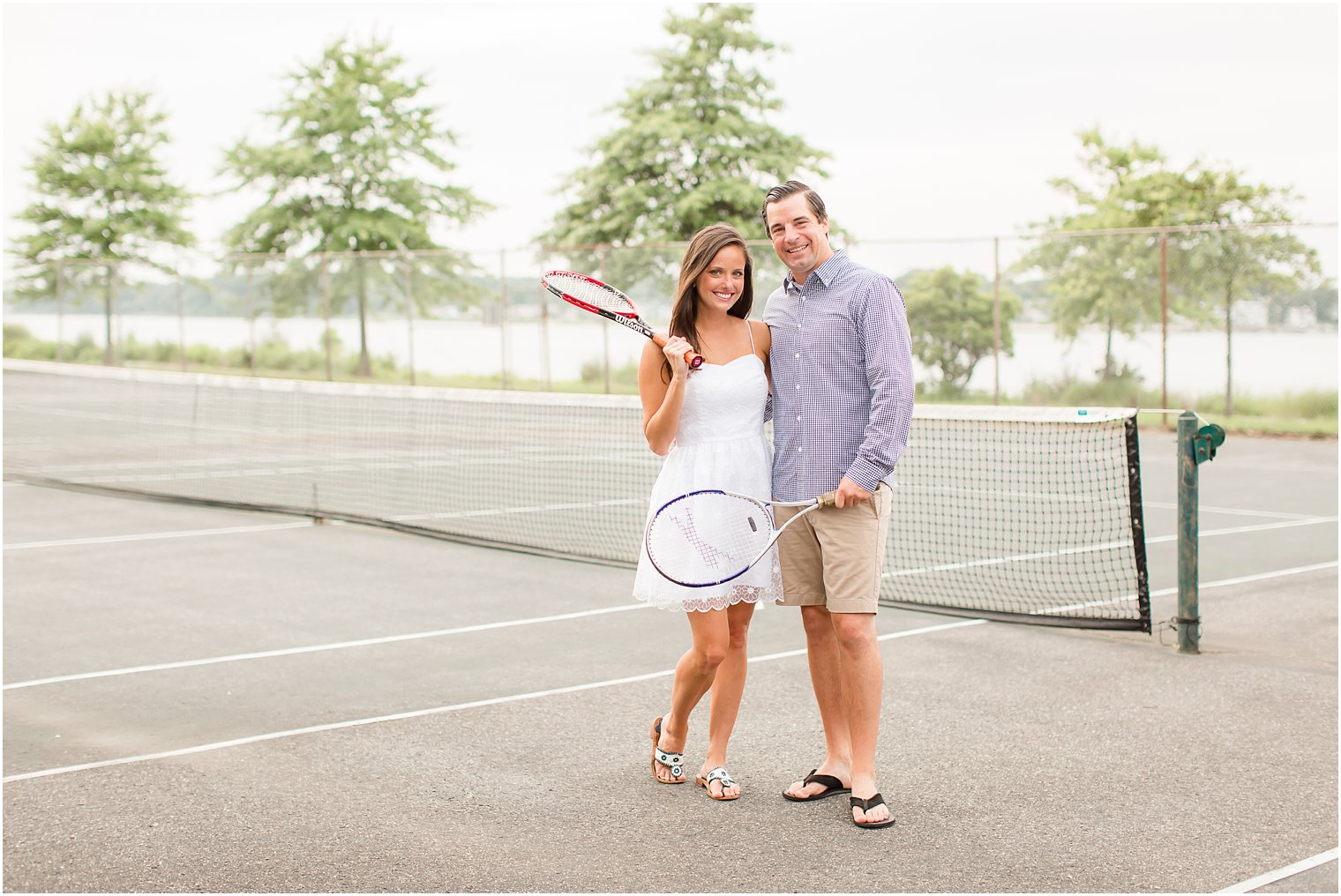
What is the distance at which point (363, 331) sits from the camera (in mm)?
32375

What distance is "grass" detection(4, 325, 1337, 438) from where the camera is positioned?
69.8ft

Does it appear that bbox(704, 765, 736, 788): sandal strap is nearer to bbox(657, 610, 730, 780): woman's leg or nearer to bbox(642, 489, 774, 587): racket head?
bbox(657, 610, 730, 780): woman's leg

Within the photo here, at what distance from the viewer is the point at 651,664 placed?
7020 mm

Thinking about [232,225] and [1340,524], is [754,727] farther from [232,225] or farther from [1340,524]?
[232,225]

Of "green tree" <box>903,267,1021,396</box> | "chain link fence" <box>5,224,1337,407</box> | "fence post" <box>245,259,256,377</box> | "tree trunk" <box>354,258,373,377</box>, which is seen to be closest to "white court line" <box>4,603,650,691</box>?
"chain link fence" <box>5,224,1337,407</box>

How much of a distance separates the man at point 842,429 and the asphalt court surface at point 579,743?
0.49 m

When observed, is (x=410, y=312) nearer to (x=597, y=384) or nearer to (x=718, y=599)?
(x=597, y=384)

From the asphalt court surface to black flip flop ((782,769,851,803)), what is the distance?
0.05 metres

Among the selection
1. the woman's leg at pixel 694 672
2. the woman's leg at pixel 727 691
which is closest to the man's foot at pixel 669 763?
the woman's leg at pixel 694 672

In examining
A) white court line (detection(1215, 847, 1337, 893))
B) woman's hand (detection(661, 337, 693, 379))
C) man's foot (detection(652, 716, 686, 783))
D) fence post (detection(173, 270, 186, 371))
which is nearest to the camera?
white court line (detection(1215, 847, 1337, 893))

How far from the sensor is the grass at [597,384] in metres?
21.3

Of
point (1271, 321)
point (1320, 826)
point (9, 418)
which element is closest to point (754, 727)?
point (1320, 826)

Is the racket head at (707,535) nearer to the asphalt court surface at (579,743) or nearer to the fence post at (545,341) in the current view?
the asphalt court surface at (579,743)

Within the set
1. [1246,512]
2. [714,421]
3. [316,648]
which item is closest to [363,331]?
[1246,512]
